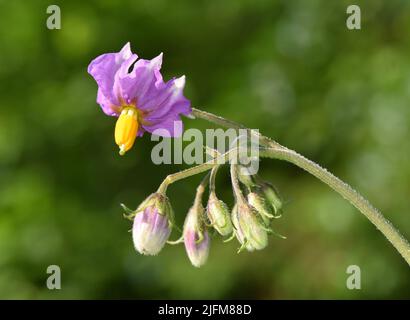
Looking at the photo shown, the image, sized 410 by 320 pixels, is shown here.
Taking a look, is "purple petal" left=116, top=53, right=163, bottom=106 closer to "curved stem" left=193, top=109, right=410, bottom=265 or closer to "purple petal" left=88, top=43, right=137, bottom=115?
"purple petal" left=88, top=43, right=137, bottom=115

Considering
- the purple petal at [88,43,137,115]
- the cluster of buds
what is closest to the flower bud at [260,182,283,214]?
the cluster of buds

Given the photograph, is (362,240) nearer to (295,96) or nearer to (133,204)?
(295,96)

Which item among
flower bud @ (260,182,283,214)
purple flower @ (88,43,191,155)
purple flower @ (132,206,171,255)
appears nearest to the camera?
purple flower @ (88,43,191,155)

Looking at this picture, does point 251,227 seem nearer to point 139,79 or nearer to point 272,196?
point 272,196

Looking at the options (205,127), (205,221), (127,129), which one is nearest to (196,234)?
(205,221)

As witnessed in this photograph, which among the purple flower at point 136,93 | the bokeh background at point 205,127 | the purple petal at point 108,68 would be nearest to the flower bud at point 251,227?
the purple flower at point 136,93

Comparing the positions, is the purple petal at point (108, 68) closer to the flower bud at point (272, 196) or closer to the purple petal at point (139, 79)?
the purple petal at point (139, 79)
